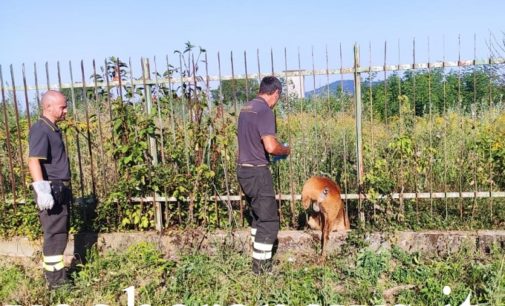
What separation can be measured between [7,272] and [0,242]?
90 cm

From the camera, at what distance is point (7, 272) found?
497 centimetres

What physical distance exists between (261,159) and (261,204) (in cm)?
45

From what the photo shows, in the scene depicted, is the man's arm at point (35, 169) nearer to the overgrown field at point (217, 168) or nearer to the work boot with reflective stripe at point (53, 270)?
the work boot with reflective stripe at point (53, 270)

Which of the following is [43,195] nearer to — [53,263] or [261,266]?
[53,263]

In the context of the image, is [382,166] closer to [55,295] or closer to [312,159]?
[312,159]

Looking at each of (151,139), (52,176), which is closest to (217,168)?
(151,139)

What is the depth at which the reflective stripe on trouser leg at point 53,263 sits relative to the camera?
4.41m

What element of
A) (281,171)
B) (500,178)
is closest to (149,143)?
(281,171)

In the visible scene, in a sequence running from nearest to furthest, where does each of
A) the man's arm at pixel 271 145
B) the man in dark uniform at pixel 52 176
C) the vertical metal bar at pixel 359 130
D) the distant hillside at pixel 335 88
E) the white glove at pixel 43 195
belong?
the white glove at pixel 43 195, the man in dark uniform at pixel 52 176, the man's arm at pixel 271 145, the vertical metal bar at pixel 359 130, the distant hillside at pixel 335 88

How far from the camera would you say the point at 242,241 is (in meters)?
5.33

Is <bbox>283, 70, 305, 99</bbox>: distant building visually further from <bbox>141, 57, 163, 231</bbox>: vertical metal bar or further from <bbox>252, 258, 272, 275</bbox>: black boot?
<bbox>252, 258, 272, 275</bbox>: black boot

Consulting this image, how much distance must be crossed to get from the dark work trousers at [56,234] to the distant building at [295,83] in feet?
8.58

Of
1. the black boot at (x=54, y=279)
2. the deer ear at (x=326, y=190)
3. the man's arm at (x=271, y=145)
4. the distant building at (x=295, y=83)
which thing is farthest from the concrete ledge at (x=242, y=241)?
the distant building at (x=295, y=83)

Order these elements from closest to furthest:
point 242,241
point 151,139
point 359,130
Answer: point 359,130, point 242,241, point 151,139
